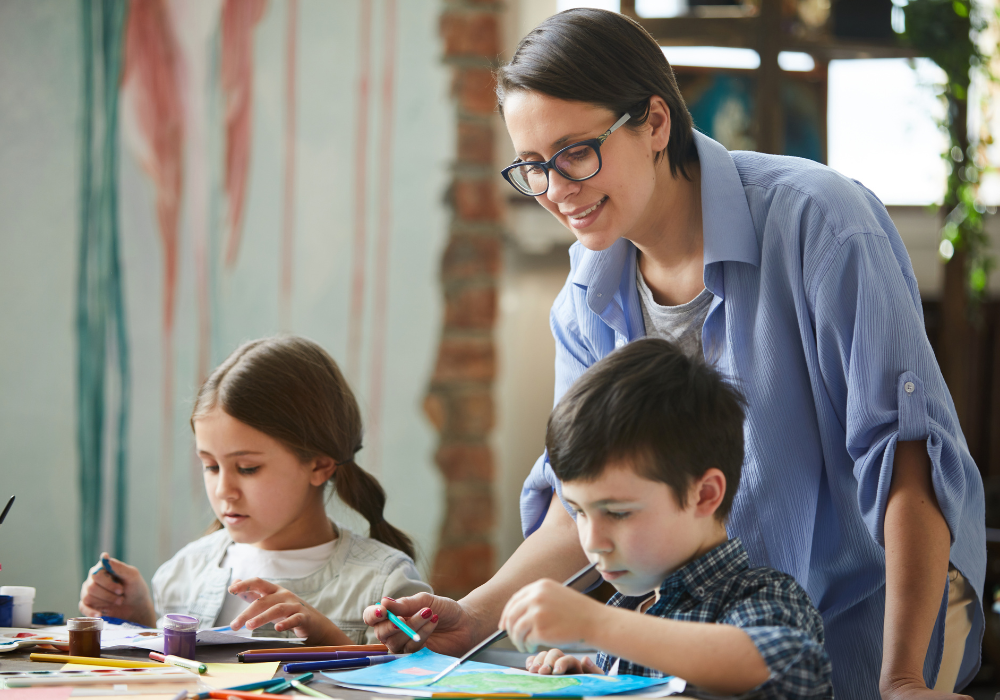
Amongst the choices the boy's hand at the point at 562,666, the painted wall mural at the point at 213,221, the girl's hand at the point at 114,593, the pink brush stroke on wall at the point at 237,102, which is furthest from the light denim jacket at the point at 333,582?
the pink brush stroke on wall at the point at 237,102

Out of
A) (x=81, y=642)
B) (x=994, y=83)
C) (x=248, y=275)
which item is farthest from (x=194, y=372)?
(x=994, y=83)

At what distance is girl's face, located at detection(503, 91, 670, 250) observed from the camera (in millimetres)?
1209

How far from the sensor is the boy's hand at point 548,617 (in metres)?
0.82

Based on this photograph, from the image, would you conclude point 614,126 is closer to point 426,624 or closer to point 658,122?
point 658,122

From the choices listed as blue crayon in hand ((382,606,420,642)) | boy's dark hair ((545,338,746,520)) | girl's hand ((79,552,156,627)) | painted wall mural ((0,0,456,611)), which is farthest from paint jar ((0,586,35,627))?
painted wall mural ((0,0,456,611))

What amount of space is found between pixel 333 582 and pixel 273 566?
0.11 m

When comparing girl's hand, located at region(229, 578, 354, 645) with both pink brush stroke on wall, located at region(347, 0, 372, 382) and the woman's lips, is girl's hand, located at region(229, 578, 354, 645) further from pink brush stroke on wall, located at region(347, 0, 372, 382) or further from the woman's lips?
pink brush stroke on wall, located at region(347, 0, 372, 382)

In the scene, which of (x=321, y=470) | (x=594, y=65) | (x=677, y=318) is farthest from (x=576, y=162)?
(x=321, y=470)

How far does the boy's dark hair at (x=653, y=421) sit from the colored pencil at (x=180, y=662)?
0.42 metres

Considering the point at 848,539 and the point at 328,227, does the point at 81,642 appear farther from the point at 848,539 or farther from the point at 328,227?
the point at 328,227

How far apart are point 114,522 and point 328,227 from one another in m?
0.95

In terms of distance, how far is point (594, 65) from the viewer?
3.96 ft

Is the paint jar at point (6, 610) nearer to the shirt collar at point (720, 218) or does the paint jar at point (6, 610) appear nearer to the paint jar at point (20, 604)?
the paint jar at point (20, 604)

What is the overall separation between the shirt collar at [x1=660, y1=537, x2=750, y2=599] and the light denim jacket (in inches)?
23.4
